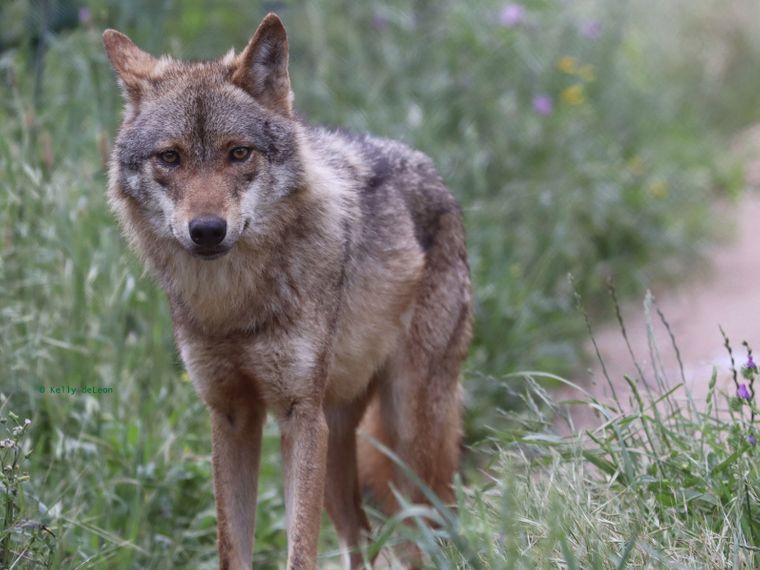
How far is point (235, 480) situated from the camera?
4254mm

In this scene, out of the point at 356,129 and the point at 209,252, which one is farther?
the point at 356,129

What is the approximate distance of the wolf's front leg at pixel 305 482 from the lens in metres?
4.01

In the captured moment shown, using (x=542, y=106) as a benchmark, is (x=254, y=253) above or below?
below

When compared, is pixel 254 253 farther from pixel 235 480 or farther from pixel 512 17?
pixel 512 17

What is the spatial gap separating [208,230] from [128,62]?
104cm

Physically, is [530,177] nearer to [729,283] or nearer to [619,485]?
[729,283]

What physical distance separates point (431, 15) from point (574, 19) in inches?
56.6

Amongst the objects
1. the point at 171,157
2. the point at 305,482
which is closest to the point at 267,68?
the point at 171,157

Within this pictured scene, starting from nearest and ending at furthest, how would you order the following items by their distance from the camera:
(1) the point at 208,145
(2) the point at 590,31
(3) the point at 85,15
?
(1) the point at 208,145, (3) the point at 85,15, (2) the point at 590,31

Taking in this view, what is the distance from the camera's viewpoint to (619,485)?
390cm

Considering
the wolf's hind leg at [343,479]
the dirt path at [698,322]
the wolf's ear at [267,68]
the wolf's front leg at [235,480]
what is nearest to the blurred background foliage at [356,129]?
the dirt path at [698,322]

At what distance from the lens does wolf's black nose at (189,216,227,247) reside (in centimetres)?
365

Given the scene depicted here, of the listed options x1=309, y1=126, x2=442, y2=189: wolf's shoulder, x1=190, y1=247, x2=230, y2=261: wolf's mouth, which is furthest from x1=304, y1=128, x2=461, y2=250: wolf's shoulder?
x1=190, y1=247, x2=230, y2=261: wolf's mouth

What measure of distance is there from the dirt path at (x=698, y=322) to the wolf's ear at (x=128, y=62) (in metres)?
3.32
